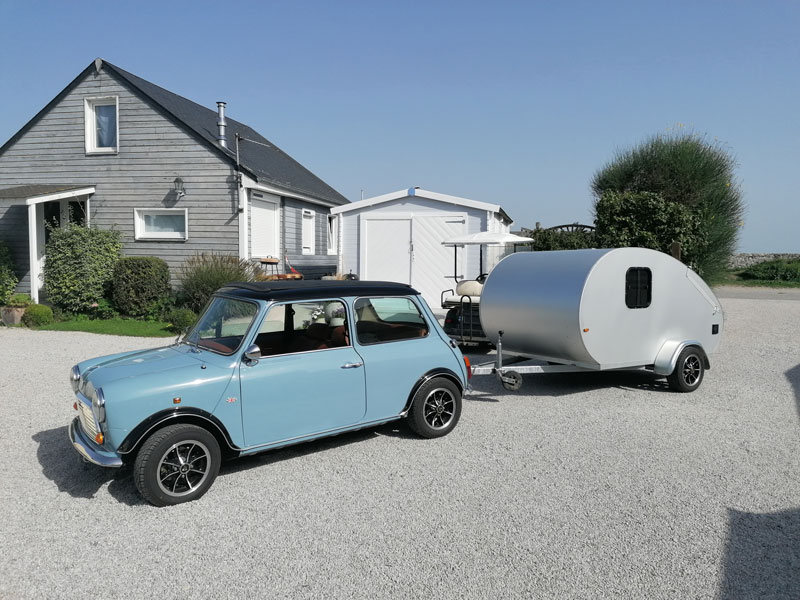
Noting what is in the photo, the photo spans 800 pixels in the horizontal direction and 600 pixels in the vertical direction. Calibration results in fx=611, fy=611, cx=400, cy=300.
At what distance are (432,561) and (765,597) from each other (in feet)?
6.23

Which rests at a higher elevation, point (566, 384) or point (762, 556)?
point (566, 384)

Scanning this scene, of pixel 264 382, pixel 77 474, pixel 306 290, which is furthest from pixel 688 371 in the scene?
pixel 77 474

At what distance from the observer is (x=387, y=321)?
239 inches

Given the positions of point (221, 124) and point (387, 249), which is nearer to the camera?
point (221, 124)

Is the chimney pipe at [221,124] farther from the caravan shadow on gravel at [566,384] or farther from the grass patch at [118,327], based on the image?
the caravan shadow on gravel at [566,384]

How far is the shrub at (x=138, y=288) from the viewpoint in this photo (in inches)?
584

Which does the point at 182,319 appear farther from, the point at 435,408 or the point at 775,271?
the point at 775,271

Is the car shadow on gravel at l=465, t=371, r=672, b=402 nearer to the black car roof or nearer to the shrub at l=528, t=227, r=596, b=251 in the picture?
the black car roof

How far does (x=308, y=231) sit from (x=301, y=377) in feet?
51.9

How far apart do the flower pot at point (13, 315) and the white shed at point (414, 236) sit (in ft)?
26.5

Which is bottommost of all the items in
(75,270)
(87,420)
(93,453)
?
(93,453)

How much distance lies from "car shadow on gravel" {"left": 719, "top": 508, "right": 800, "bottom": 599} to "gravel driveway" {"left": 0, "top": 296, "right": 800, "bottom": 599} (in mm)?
13

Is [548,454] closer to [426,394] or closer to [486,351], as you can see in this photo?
[426,394]

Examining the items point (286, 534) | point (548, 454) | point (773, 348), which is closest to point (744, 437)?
point (548, 454)
